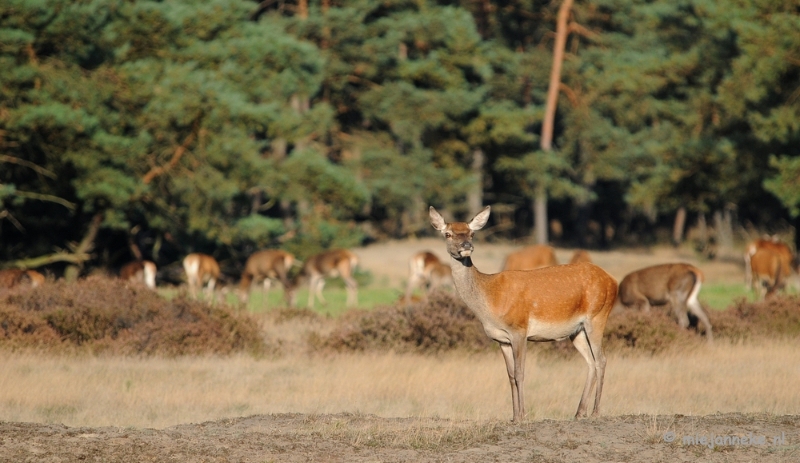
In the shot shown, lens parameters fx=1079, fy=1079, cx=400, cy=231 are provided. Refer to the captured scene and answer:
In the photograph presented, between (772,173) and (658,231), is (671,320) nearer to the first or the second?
(772,173)

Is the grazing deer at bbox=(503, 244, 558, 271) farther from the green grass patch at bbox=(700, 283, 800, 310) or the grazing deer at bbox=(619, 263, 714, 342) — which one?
the grazing deer at bbox=(619, 263, 714, 342)

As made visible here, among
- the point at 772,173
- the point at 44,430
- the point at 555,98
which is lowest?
the point at 44,430

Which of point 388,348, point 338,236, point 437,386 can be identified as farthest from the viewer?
point 338,236

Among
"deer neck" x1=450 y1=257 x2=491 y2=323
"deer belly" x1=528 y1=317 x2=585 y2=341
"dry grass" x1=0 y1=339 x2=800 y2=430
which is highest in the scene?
"deer neck" x1=450 y1=257 x2=491 y2=323

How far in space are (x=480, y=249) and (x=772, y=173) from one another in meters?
11.0

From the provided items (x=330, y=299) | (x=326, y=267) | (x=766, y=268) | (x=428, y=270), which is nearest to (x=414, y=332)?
(x=428, y=270)

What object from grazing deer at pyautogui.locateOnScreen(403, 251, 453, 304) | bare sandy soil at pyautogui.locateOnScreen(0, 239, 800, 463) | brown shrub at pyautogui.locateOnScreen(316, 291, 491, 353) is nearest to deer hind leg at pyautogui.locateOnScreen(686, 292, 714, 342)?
brown shrub at pyautogui.locateOnScreen(316, 291, 491, 353)

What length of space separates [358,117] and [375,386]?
32.3 m

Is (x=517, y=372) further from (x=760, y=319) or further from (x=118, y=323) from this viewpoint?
(x=760, y=319)

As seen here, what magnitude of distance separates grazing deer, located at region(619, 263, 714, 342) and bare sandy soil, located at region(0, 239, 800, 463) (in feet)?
22.7

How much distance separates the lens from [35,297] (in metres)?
15.6

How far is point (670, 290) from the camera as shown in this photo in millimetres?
16094

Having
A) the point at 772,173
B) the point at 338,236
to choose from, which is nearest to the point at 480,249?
the point at 338,236

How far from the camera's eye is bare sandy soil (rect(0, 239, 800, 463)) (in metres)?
7.57
